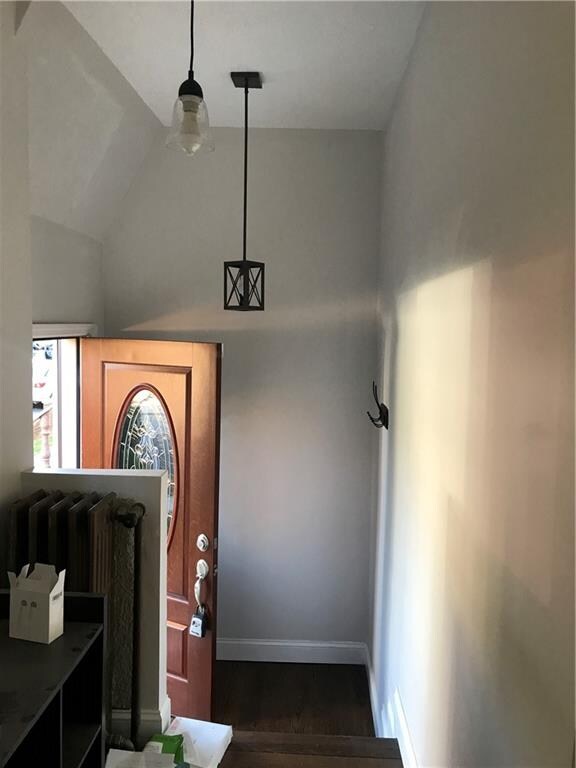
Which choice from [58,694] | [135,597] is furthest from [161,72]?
[58,694]

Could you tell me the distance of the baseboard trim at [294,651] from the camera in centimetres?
367

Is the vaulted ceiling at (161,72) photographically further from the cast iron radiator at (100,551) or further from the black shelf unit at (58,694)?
the black shelf unit at (58,694)

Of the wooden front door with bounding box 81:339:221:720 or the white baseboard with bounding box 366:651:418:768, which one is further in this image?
the wooden front door with bounding box 81:339:221:720

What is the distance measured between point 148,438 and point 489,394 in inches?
89.8

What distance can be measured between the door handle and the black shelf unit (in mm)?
1435

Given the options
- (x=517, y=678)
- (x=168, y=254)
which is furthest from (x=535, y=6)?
(x=168, y=254)

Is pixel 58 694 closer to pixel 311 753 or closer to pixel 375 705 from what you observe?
pixel 311 753

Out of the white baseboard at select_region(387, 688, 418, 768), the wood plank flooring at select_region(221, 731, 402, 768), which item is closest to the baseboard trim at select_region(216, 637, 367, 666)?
the white baseboard at select_region(387, 688, 418, 768)

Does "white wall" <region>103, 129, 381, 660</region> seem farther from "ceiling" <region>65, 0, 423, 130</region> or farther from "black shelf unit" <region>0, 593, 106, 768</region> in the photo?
"black shelf unit" <region>0, 593, 106, 768</region>

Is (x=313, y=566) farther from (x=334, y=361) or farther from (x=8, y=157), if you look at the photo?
(x=8, y=157)

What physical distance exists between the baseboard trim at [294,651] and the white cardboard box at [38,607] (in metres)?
2.39

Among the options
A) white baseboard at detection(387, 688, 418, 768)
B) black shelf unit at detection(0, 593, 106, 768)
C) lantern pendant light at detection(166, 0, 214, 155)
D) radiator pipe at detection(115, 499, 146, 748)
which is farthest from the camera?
white baseboard at detection(387, 688, 418, 768)

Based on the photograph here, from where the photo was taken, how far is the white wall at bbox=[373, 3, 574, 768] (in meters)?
0.91

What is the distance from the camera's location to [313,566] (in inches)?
144
